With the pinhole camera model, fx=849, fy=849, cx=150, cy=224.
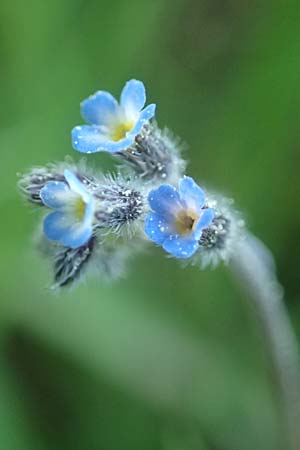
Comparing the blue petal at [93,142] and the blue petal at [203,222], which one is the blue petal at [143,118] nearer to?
the blue petal at [93,142]

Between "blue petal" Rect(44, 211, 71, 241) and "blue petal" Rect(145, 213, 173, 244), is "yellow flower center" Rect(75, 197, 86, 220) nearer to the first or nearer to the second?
"blue petal" Rect(44, 211, 71, 241)

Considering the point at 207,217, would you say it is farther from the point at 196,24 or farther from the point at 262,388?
the point at 196,24

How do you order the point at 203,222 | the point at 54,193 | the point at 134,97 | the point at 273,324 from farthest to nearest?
the point at 273,324 < the point at 134,97 < the point at 54,193 < the point at 203,222

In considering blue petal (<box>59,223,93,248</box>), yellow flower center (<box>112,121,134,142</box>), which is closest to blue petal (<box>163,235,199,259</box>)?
blue petal (<box>59,223,93,248</box>)

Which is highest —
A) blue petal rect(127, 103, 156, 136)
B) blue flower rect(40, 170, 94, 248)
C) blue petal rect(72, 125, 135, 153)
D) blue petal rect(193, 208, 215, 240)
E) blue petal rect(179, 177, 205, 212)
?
blue petal rect(127, 103, 156, 136)

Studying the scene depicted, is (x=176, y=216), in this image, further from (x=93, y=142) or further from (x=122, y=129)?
(x=122, y=129)

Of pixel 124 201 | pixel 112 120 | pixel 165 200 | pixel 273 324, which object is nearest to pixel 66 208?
pixel 124 201
